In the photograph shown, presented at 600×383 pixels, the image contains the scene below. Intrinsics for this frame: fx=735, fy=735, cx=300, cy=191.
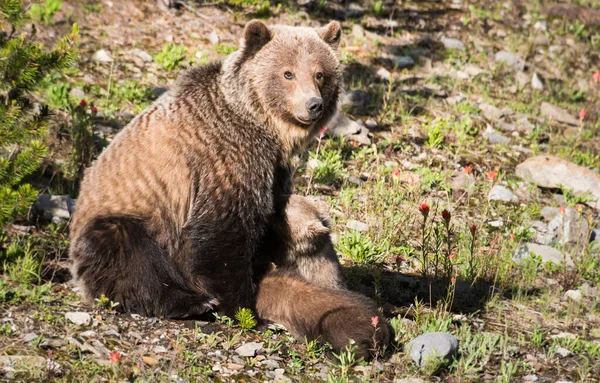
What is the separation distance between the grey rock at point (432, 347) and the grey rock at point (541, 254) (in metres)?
2.28

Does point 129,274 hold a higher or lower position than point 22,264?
higher

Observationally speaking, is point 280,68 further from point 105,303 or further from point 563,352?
point 563,352

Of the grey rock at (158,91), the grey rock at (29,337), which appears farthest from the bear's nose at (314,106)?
the grey rock at (158,91)

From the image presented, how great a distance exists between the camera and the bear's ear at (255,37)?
212 inches

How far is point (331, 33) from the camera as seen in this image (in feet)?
19.0

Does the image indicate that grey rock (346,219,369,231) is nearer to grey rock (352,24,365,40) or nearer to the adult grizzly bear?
the adult grizzly bear

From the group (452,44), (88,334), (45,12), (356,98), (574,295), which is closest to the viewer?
(88,334)

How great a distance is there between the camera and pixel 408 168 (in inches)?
320

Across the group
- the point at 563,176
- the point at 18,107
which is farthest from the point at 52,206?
the point at 563,176

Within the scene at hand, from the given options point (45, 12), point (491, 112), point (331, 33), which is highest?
point (331, 33)

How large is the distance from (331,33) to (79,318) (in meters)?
2.88

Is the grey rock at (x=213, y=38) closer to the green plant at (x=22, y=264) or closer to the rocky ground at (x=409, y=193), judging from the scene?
the rocky ground at (x=409, y=193)

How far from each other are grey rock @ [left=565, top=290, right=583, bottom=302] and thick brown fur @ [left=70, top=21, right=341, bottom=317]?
261 cm

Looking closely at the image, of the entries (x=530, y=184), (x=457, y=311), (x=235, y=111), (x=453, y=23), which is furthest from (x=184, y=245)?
(x=453, y=23)
